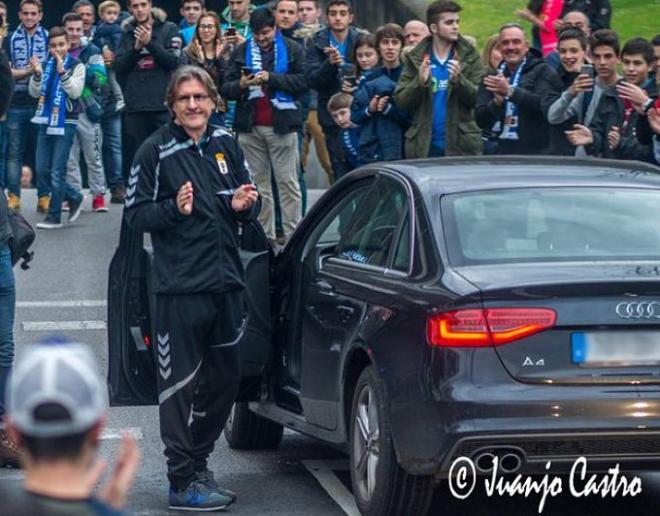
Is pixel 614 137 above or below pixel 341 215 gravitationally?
below


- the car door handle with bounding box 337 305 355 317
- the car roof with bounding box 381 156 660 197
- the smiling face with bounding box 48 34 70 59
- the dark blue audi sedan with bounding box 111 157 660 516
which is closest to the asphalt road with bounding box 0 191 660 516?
the dark blue audi sedan with bounding box 111 157 660 516

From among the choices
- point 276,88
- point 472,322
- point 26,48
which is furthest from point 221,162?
point 26,48

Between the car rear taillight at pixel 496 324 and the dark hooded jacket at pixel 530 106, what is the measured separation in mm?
6509

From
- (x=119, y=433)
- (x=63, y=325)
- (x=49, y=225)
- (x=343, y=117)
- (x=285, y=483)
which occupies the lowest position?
(x=49, y=225)

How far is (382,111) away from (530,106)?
1.22m

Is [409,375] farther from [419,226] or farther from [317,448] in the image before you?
[317,448]

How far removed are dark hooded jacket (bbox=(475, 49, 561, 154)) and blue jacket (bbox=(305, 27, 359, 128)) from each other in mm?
2064

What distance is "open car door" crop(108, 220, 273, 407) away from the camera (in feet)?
27.4

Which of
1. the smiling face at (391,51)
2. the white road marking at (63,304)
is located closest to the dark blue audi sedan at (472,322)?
the smiling face at (391,51)

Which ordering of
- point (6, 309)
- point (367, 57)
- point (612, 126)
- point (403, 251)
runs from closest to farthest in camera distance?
point (403, 251) → point (6, 309) → point (612, 126) → point (367, 57)

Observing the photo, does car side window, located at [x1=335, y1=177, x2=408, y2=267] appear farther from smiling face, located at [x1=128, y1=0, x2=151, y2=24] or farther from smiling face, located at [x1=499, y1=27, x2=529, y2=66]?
smiling face, located at [x1=128, y1=0, x2=151, y2=24]

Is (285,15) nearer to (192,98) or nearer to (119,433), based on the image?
(119,433)

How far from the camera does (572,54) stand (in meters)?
13.2

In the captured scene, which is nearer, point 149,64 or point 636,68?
point 636,68
